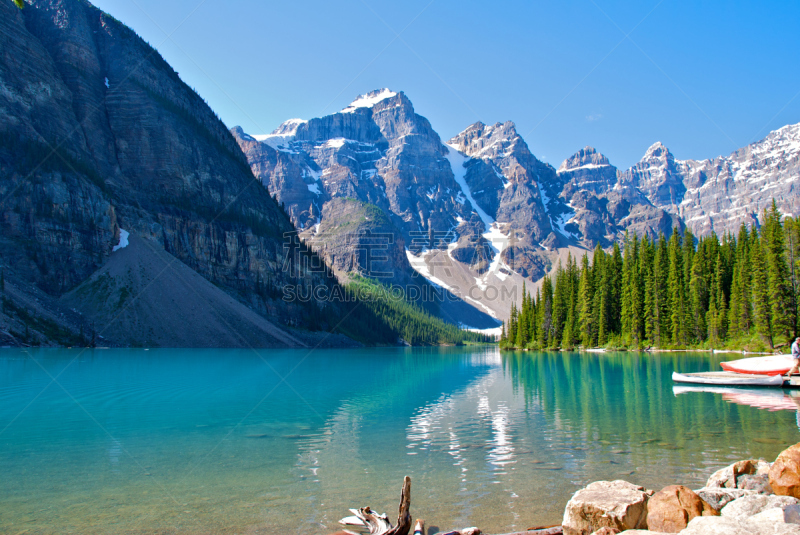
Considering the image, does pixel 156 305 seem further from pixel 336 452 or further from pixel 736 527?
pixel 736 527

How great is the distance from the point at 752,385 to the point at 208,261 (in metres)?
120

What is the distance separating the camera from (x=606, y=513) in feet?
24.4

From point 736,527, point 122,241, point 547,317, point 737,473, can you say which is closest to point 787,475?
point 737,473

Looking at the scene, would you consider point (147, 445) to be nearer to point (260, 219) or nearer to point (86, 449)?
point (86, 449)

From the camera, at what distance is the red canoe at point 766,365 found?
2838 cm

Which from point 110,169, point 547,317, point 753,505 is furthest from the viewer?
point 110,169

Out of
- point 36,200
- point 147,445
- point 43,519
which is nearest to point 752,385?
point 147,445

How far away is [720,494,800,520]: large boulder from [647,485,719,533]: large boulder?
0.49 m

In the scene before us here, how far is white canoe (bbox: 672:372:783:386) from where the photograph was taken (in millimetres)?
27641

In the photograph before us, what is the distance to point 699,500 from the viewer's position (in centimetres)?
739

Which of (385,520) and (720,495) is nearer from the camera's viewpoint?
(720,495)

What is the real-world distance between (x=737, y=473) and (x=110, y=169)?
443 ft

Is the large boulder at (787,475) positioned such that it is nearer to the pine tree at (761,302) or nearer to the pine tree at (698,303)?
the pine tree at (761,302)

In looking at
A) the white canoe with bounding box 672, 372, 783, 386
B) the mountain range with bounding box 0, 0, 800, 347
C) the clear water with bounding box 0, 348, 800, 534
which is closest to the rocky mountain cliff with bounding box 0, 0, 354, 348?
the mountain range with bounding box 0, 0, 800, 347
